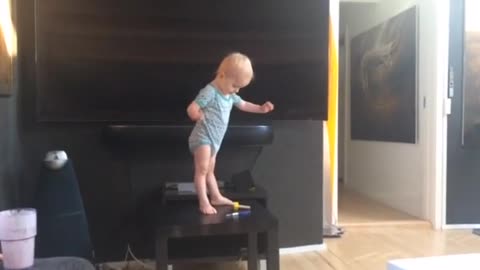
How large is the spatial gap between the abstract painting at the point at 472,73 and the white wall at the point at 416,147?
0.15 m

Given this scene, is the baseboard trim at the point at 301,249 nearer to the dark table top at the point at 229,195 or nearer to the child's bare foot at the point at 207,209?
the dark table top at the point at 229,195

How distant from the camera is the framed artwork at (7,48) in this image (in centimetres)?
178

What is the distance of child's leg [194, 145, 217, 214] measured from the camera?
173 centimetres

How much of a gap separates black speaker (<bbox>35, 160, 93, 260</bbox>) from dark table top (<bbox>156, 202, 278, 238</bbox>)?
0.37 meters

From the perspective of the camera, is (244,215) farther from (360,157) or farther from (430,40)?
(360,157)

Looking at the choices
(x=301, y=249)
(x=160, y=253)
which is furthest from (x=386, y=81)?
(x=160, y=253)

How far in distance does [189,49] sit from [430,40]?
6.63 feet

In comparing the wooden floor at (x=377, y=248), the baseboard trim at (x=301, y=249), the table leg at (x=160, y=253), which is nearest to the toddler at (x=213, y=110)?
the table leg at (x=160, y=253)

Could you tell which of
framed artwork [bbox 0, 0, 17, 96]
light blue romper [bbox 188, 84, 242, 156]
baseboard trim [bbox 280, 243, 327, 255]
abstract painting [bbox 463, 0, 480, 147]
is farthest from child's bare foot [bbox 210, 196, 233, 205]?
abstract painting [bbox 463, 0, 480, 147]

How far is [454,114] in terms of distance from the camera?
10.0ft

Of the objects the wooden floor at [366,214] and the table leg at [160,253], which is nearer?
the table leg at [160,253]

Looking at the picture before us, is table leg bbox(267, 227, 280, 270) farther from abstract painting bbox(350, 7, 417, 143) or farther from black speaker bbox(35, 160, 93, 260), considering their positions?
abstract painting bbox(350, 7, 417, 143)

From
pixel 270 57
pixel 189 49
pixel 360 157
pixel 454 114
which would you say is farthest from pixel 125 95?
pixel 360 157

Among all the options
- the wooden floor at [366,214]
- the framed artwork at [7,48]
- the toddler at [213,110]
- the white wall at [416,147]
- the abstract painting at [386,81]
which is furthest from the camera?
the abstract painting at [386,81]
